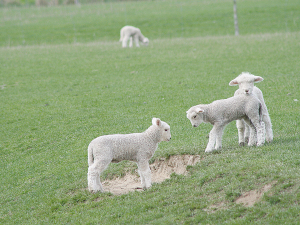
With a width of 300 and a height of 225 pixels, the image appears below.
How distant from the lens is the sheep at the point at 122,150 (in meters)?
9.11

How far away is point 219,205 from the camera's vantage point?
7754 millimetres

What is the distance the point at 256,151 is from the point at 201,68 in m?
14.8

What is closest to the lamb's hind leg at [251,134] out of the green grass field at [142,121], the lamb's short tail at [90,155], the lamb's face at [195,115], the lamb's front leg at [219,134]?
the green grass field at [142,121]

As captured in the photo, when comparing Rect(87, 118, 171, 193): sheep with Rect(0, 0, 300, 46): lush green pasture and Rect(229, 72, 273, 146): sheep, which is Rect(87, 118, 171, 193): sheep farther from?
Rect(0, 0, 300, 46): lush green pasture

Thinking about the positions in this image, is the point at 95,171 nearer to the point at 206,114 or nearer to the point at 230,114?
the point at 206,114

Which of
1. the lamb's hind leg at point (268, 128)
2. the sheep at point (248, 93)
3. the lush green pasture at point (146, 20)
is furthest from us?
the lush green pasture at point (146, 20)

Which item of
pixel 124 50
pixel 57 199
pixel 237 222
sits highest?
pixel 124 50

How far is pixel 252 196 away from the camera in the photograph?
25.3 ft

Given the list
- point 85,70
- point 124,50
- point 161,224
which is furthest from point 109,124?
point 124,50

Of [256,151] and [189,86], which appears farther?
[189,86]

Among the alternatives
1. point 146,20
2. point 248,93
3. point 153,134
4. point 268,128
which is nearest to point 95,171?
point 153,134

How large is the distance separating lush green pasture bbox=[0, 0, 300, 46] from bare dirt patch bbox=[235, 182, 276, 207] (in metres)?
33.9

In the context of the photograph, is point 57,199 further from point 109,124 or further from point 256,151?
point 109,124

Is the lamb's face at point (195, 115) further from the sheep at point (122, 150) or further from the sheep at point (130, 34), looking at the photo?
the sheep at point (130, 34)
